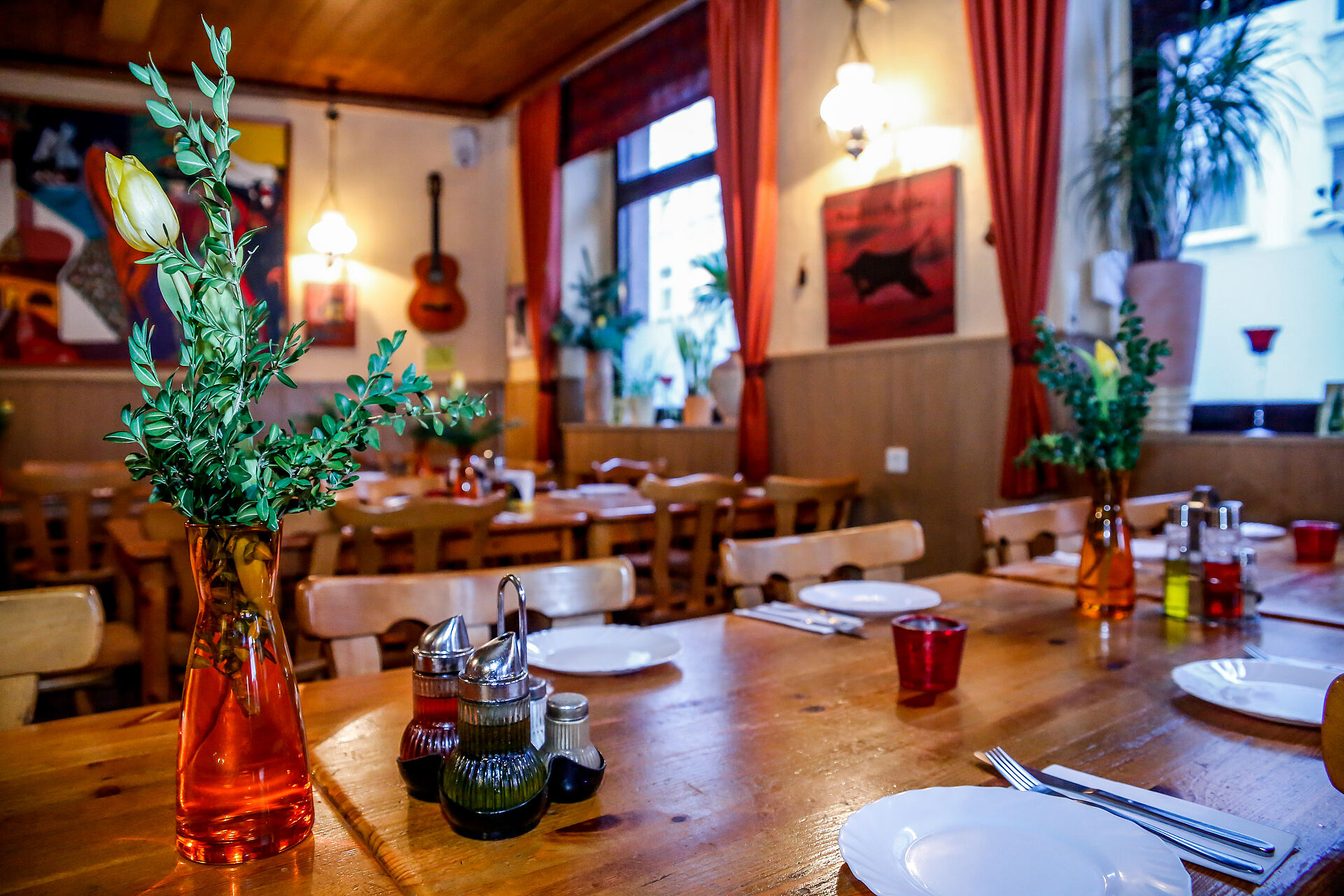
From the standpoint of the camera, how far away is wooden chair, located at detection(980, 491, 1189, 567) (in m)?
2.12

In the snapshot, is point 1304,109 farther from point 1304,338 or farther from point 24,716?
point 24,716

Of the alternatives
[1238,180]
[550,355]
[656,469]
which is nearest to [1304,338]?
[1238,180]

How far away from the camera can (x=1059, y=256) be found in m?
3.30

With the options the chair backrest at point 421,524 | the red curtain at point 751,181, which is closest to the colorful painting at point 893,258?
the red curtain at point 751,181

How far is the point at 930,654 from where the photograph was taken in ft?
3.40

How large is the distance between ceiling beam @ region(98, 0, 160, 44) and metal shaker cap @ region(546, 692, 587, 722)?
220 inches

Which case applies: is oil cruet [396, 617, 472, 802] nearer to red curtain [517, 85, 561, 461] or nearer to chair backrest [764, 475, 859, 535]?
chair backrest [764, 475, 859, 535]

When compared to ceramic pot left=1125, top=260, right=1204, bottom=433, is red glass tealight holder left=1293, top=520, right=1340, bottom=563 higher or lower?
lower

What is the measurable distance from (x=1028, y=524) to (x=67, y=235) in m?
5.97

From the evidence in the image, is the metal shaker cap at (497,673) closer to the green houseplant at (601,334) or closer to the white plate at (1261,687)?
the white plate at (1261,687)

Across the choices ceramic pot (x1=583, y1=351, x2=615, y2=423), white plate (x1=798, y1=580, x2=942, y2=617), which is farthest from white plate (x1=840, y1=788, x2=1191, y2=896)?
ceramic pot (x1=583, y1=351, x2=615, y2=423)

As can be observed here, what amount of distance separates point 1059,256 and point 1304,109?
2.80ft

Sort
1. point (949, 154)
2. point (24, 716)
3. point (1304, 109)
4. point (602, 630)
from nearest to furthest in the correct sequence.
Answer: point (24, 716)
point (602, 630)
point (1304, 109)
point (949, 154)

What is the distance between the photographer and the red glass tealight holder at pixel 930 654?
3.39 feet
